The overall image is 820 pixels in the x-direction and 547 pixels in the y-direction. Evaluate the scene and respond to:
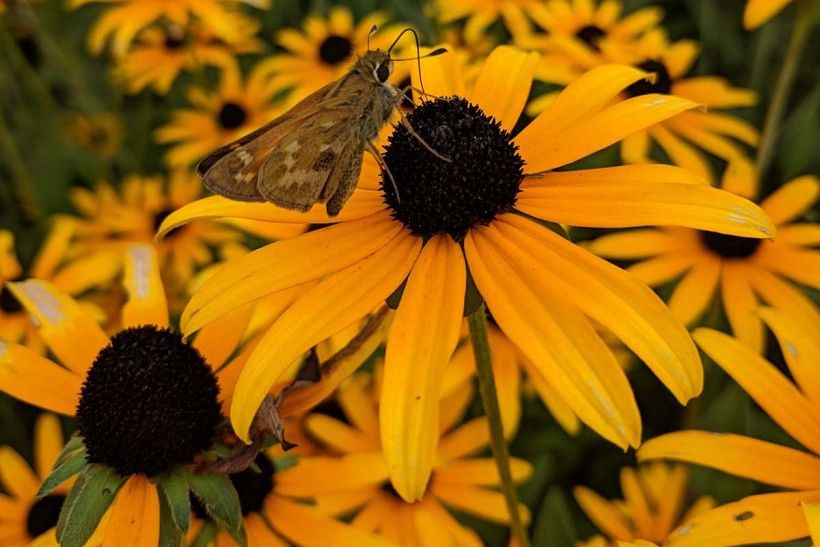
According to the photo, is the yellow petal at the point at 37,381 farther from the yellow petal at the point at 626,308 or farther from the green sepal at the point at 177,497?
the yellow petal at the point at 626,308

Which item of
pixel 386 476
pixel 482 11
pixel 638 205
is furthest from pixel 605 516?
pixel 482 11

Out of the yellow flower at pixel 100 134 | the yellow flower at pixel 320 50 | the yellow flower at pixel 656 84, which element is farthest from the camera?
the yellow flower at pixel 100 134

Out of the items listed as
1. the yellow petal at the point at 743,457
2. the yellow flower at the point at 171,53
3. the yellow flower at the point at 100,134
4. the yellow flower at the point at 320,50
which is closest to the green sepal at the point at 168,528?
the yellow petal at the point at 743,457

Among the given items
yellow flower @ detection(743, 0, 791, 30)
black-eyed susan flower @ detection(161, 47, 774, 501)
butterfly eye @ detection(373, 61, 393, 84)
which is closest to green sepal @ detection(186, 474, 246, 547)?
black-eyed susan flower @ detection(161, 47, 774, 501)

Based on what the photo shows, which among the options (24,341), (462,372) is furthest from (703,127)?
(24,341)

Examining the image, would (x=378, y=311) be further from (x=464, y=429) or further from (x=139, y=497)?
(x=464, y=429)

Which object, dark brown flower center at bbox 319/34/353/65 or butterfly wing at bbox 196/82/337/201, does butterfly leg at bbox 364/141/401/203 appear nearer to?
butterfly wing at bbox 196/82/337/201
